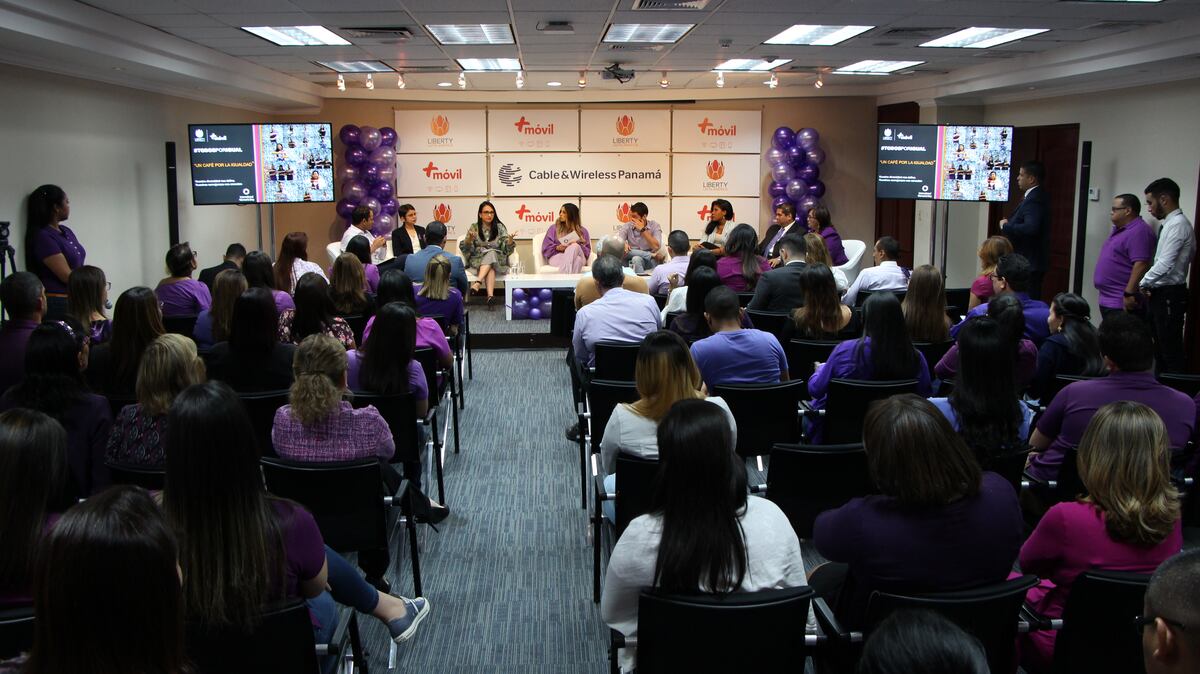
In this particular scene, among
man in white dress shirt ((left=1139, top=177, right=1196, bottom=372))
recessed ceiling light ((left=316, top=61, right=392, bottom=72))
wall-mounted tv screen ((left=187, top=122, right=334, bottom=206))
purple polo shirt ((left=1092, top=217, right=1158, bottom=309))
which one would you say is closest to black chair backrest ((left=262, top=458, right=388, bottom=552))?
man in white dress shirt ((left=1139, top=177, right=1196, bottom=372))

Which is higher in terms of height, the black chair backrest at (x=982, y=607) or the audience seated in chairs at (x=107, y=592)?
the audience seated in chairs at (x=107, y=592)

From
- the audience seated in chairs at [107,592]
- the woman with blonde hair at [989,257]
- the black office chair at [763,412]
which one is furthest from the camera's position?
the woman with blonde hair at [989,257]

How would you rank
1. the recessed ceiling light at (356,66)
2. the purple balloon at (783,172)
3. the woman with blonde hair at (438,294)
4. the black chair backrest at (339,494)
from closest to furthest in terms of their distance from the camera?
1. the black chair backrest at (339,494)
2. the woman with blonde hair at (438,294)
3. the recessed ceiling light at (356,66)
4. the purple balloon at (783,172)

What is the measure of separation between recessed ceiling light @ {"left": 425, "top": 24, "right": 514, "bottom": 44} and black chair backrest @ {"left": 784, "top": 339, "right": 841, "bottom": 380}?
368 centimetres

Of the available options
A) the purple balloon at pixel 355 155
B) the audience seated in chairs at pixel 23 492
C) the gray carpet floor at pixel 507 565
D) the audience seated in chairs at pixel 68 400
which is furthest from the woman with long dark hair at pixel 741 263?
the purple balloon at pixel 355 155

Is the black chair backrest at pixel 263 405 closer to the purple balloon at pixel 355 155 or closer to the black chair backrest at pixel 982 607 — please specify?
the black chair backrest at pixel 982 607

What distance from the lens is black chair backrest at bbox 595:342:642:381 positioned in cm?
516

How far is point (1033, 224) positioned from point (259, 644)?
26.6 feet

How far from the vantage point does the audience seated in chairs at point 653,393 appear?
3.31m

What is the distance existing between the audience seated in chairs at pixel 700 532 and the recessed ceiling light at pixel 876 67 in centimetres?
830

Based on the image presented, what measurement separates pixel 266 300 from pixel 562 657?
209cm

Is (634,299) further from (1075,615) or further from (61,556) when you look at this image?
(61,556)

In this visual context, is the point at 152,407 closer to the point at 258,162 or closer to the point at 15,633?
the point at 15,633

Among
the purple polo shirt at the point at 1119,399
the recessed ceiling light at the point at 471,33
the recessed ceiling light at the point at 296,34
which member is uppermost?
the recessed ceiling light at the point at 471,33
